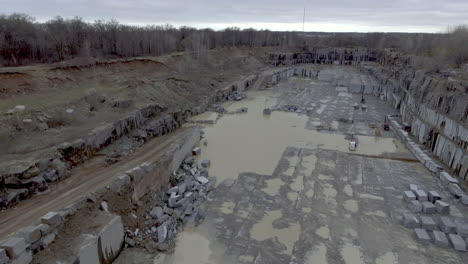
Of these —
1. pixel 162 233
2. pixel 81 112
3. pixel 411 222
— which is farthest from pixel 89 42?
pixel 411 222

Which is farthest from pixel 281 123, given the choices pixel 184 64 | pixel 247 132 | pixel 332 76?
pixel 332 76

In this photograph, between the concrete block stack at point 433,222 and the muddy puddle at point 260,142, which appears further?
the muddy puddle at point 260,142

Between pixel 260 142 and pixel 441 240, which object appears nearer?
pixel 441 240

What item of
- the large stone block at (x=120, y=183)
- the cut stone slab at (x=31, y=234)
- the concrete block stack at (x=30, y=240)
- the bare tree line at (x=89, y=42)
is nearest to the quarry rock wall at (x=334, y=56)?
the bare tree line at (x=89, y=42)

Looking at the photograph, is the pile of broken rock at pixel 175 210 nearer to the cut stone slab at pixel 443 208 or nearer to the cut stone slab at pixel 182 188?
the cut stone slab at pixel 182 188

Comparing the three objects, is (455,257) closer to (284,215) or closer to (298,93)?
(284,215)

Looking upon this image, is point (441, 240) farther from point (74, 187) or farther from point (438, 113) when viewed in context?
point (74, 187)
